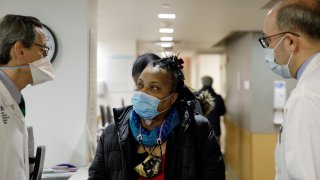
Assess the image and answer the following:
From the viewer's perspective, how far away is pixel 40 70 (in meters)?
1.74

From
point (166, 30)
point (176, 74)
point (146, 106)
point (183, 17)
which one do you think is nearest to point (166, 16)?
point (183, 17)

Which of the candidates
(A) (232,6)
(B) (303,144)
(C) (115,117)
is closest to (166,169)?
(C) (115,117)

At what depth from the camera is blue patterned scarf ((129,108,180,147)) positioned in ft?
5.15

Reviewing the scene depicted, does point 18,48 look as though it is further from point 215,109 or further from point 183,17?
point 215,109

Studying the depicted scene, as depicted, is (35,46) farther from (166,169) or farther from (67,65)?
(67,65)

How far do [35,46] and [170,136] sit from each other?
2.68 ft

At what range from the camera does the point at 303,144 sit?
1.08m

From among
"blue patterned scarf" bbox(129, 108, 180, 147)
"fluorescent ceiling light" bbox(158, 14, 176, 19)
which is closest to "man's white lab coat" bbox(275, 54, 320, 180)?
"blue patterned scarf" bbox(129, 108, 180, 147)

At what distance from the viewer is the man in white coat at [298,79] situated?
1078 millimetres

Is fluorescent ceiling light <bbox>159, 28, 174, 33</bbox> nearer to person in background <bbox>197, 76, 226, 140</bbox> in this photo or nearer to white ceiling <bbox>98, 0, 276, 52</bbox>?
white ceiling <bbox>98, 0, 276, 52</bbox>

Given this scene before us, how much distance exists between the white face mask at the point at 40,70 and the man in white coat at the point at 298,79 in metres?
1.12

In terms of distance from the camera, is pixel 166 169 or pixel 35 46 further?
pixel 35 46

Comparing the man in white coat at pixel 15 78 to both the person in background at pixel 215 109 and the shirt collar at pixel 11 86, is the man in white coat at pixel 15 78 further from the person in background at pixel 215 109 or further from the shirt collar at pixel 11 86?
the person in background at pixel 215 109

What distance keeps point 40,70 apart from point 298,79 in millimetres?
1250
